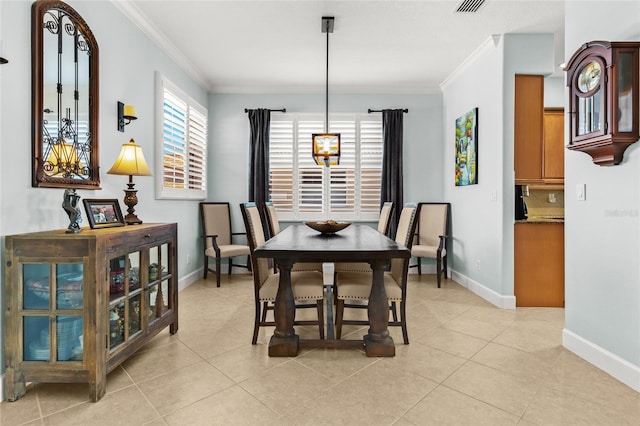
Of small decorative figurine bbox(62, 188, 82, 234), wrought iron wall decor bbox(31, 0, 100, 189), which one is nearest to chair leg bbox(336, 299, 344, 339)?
small decorative figurine bbox(62, 188, 82, 234)

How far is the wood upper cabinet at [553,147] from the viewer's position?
3.74 m

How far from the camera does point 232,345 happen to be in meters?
2.57

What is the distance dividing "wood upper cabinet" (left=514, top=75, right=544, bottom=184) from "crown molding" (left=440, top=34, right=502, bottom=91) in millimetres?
460

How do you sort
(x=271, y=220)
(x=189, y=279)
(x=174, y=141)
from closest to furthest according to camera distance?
(x=271, y=220) → (x=174, y=141) → (x=189, y=279)

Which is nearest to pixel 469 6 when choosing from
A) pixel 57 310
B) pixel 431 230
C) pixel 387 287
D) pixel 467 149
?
pixel 467 149

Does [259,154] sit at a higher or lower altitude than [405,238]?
higher

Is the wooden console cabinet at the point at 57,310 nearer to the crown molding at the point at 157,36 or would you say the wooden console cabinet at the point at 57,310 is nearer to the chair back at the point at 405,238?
the chair back at the point at 405,238

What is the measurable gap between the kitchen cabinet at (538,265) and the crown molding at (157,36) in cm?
422

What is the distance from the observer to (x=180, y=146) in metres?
4.20

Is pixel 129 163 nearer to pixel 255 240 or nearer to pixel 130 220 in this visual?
pixel 130 220

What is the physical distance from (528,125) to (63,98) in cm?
411

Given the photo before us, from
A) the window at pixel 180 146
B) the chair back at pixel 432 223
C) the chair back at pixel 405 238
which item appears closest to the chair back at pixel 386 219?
the chair back at pixel 405 238

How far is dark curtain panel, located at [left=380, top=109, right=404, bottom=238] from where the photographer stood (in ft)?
16.7

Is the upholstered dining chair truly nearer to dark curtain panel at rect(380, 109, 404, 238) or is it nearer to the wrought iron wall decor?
the wrought iron wall decor
